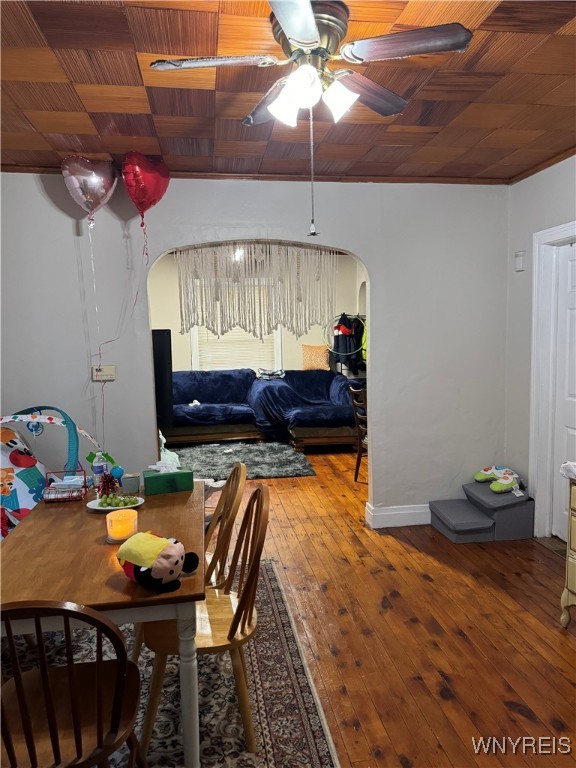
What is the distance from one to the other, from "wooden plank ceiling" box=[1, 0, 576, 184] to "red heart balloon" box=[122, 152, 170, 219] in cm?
7

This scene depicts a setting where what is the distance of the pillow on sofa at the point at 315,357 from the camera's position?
313 inches

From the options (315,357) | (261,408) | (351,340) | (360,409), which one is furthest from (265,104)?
(315,357)

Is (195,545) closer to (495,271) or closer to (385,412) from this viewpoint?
(385,412)

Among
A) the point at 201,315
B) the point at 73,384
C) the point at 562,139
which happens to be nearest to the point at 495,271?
the point at 562,139

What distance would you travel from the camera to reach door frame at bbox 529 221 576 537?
3521 millimetres

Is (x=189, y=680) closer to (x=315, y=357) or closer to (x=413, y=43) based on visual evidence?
(x=413, y=43)

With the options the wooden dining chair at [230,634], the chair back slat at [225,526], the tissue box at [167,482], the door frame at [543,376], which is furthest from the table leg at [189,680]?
the door frame at [543,376]

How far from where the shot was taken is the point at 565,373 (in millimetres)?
3508

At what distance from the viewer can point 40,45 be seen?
6.27ft

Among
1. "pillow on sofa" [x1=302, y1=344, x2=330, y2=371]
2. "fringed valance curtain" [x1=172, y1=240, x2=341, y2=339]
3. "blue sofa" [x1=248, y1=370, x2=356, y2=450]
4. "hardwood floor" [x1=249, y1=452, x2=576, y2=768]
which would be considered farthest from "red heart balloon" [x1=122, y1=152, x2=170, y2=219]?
"pillow on sofa" [x1=302, y1=344, x2=330, y2=371]

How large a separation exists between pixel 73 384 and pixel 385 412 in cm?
212

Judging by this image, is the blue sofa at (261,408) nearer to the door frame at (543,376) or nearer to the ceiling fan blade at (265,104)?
the door frame at (543,376)

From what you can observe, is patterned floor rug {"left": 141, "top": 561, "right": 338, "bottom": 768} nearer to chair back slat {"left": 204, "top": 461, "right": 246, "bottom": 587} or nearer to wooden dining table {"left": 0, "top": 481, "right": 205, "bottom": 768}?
wooden dining table {"left": 0, "top": 481, "right": 205, "bottom": 768}

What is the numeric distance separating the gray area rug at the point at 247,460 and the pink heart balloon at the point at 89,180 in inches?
117
